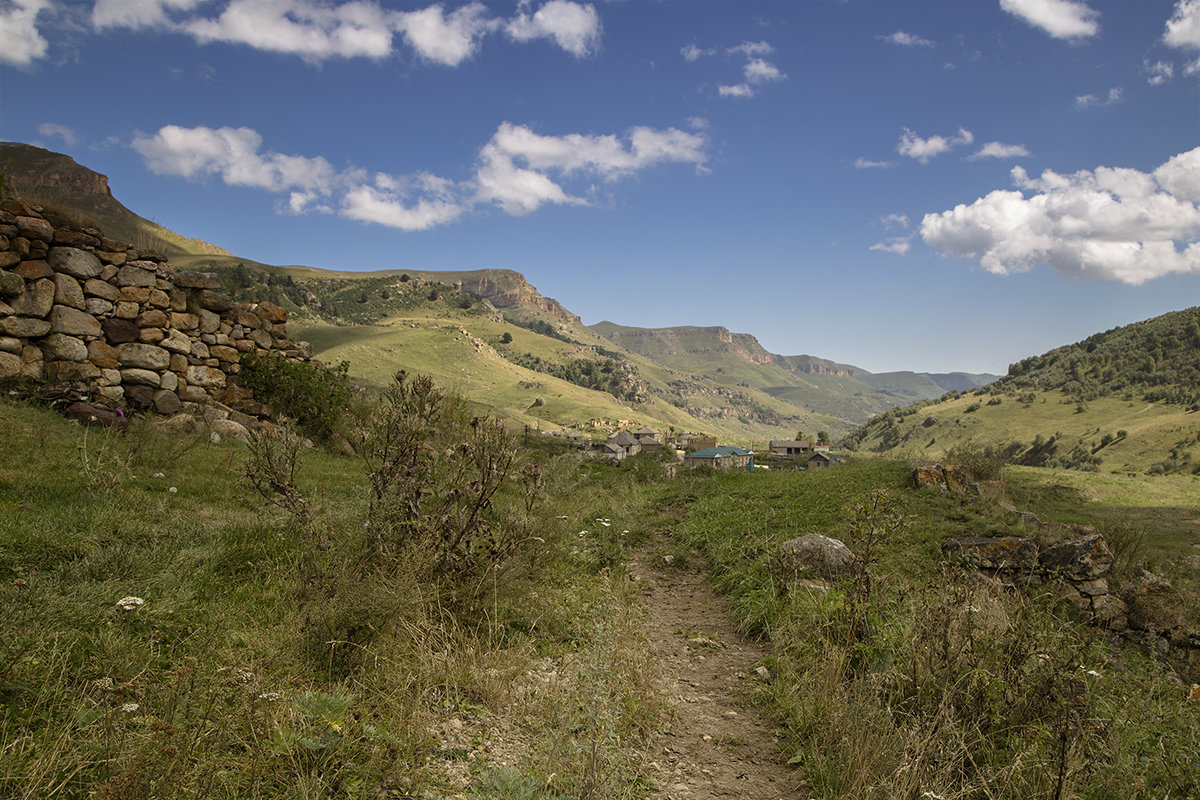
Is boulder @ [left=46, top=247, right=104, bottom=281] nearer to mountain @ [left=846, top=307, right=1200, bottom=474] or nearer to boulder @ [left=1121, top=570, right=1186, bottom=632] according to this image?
boulder @ [left=1121, top=570, right=1186, bottom=632]

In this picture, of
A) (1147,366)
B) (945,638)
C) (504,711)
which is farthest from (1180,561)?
(1147,366)

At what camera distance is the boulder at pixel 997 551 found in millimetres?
7277

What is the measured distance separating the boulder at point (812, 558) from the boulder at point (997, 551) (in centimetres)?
207

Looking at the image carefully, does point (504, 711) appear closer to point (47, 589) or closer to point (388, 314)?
point (47, 589)

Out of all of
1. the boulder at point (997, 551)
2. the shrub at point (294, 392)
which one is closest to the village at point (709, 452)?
the shrub at point (294, 392)

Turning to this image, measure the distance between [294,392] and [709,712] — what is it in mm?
11040

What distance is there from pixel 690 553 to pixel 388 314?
129571mm

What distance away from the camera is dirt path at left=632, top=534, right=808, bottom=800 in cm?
316

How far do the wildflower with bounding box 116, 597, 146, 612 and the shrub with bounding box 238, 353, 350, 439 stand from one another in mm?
9028

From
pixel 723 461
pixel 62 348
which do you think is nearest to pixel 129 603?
pixel 62 348

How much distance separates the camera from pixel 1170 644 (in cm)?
691

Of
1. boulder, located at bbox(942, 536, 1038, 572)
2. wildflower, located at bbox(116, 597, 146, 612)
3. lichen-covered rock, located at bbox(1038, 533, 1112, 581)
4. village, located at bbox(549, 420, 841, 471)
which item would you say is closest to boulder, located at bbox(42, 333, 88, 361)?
wildflower, located at bbox(116, 597, 146, 612)

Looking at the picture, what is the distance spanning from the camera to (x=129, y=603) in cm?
317

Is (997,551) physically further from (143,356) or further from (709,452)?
(709,452)
